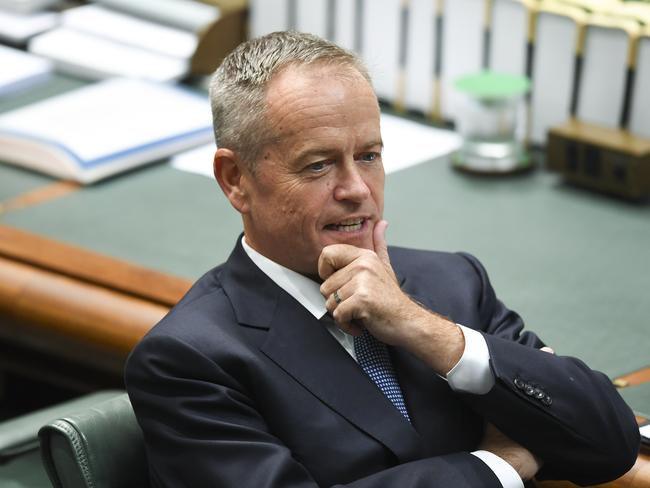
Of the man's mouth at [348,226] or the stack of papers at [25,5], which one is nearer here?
the man's mouth at [348,226]

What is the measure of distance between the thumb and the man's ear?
18 centimetres

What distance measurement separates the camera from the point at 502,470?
201 cm

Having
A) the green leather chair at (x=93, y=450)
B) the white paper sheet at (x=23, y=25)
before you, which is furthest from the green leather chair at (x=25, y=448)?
the white paper sheet at (x=23, y=25)

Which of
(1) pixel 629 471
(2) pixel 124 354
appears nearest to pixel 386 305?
(1) pixel 629 471

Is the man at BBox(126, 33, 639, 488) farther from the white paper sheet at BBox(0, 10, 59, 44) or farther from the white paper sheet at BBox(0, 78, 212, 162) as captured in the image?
the white paper sheet at BBox(0, 10, 59, 44)

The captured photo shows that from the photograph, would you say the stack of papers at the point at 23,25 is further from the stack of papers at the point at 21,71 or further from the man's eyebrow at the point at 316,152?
the man's eyebrow at the point at 316,152

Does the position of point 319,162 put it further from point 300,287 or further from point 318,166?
point 300,287

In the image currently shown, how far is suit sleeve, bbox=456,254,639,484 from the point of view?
6.66 feet

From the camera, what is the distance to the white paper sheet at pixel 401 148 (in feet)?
11.8

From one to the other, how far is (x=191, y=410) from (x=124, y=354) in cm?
100

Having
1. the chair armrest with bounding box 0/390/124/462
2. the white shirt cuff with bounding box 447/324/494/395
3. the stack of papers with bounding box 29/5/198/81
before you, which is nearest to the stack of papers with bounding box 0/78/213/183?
the stack of papers with bounding box 29/5/198/81

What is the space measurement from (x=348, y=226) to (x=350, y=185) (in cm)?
7

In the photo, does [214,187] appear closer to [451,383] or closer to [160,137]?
[160,137]

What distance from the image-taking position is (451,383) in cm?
202
